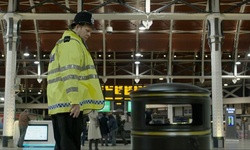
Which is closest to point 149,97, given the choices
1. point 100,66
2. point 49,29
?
point 49,29

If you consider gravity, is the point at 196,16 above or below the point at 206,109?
above

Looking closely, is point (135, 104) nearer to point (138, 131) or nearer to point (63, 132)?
point (138, 131)

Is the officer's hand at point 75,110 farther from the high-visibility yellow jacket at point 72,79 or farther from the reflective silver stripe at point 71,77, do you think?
Result: the reflective silver stripe at point 71,77

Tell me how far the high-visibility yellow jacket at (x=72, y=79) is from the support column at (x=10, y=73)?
13128 mm

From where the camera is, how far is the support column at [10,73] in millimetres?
16025

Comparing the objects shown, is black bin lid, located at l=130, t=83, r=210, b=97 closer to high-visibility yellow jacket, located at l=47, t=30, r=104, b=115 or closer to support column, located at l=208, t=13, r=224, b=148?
high-visibility yellow jacket, located at l=47, t=30, r=104, b=115

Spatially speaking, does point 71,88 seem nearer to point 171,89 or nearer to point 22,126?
point 171,89

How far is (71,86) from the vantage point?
341 cm

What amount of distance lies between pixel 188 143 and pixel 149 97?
568 mm

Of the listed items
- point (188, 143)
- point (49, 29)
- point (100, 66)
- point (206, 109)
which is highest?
point (49, 29)

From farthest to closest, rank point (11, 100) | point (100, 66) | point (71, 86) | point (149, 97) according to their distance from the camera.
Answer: point (100, 66), point (11, 100), point (149, 97), point (71, 86)

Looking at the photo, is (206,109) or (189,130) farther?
(206,109)

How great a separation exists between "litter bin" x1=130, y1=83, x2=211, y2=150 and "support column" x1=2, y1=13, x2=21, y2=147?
13230 mm

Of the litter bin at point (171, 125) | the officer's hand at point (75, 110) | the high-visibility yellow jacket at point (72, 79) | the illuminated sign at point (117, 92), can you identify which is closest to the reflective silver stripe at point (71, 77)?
the high-visibility yellow jacket at point (72, 79)
